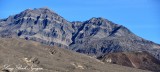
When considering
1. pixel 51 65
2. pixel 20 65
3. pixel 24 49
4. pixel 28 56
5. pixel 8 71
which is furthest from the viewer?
pixel 24 49

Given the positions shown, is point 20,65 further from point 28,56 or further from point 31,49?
point 31,49

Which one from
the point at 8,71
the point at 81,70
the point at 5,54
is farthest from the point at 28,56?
the point at 8,71

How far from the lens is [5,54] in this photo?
16175 cm

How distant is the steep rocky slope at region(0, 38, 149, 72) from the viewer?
491ft

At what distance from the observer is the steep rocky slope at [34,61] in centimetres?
14976

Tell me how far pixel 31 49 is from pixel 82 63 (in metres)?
24.2

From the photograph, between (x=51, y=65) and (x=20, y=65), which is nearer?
(x=20, y=65)

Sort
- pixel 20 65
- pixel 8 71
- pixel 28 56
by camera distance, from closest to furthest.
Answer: pixel 8 71 < pixel 20 65 < pixel 28 56

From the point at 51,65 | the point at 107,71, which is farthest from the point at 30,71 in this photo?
the point at 107,71

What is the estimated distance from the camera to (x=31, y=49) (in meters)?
189

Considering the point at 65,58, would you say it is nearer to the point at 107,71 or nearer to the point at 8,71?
the point at 107,71

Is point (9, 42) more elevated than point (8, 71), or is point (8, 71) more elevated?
point (9, 42)

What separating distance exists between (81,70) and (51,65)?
11378mm

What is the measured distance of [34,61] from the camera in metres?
166
